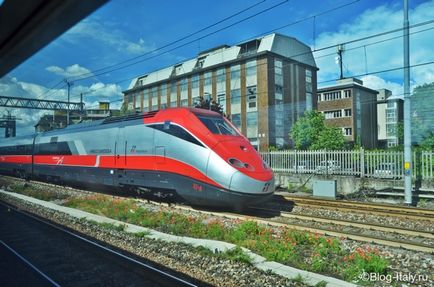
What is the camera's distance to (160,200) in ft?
48.3

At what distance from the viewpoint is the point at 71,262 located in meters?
6.81

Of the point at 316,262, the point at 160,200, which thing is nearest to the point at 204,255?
the point at 316,262

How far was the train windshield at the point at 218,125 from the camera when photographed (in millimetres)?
12297

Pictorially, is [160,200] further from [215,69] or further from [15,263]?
[215,69]

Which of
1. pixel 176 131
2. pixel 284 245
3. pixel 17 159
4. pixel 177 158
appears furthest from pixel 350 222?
pixel 17 159

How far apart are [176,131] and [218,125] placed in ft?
4.90

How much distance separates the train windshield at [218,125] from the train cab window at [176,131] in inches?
26.9

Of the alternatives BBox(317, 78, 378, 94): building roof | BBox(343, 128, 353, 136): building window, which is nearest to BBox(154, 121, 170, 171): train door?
BBox(317, 78, 378, 94): building roof

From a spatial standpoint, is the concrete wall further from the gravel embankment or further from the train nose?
the gravel embankment

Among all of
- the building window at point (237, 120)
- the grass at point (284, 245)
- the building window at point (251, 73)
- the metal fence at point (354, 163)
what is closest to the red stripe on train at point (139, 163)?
the grass at point (284, 245)

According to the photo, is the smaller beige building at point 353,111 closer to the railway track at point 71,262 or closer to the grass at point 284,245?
the grass at point 284,245

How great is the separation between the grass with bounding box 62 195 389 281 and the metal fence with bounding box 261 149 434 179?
1108cm

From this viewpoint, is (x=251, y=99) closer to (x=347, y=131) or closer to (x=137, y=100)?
(x=137, y=100)

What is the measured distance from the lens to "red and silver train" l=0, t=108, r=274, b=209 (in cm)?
1128
